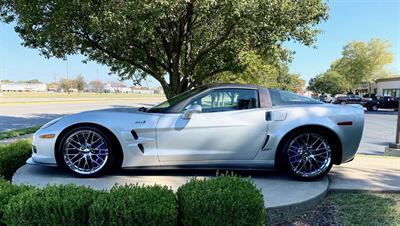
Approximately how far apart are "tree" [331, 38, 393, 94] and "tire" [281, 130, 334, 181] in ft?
208

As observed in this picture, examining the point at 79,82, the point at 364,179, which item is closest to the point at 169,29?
the point at 364,179

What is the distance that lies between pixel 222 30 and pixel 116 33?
3740mm

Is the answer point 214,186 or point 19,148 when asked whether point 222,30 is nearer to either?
point 19,148

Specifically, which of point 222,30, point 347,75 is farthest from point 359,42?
point 222,30

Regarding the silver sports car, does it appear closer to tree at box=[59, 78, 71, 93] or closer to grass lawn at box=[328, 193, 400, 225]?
grass lawn at box=[328, 193, 400, 225]

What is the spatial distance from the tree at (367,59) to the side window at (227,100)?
209 ft

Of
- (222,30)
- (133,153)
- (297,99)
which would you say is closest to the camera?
(133,153)

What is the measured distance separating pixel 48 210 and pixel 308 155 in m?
3.16

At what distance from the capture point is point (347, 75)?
219ft

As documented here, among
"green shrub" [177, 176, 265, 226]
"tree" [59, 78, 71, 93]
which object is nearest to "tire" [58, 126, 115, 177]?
"green shrub" [177, 176, 265, 226]

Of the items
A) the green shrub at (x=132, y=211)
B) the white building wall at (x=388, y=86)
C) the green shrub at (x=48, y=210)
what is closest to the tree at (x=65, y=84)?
the white building wall at (x=388, y=86)

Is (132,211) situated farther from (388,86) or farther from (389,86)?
(388,86)

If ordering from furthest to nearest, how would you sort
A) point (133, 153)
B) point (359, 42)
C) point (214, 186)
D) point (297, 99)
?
1. point (359, 42)
2. point (297, 99)
3. point (133, 153)
4. point (214, 186)

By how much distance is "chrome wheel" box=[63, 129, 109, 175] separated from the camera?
468 cm
